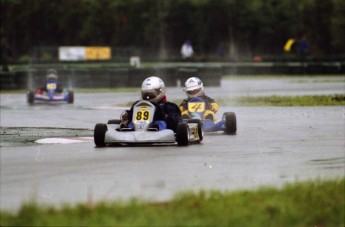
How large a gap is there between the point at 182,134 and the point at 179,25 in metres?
60.7

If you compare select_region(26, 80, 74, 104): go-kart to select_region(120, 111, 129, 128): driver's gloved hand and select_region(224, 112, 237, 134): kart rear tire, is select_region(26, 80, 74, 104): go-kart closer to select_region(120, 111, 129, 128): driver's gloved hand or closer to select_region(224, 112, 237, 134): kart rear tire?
select_region(224, 112, 237, 134): kart rear tire

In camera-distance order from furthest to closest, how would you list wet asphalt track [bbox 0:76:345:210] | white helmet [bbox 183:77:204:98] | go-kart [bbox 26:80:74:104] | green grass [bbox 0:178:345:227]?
go-kart [bbox 26:80:74:104]
white helmet [bbox 183:77:204:98]
wet asphalt track [bbox 0:76:345:210]
green grass [bbox 0:178:345:227]

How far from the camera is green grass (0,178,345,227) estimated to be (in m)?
7.65

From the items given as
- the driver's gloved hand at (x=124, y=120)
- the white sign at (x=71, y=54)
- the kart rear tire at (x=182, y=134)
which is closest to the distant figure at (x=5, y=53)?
the white sign at (x=71, y=54)

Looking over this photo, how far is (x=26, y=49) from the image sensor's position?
82500 mm

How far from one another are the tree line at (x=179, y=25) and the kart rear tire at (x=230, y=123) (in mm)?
49081

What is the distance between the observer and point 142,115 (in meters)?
14.8

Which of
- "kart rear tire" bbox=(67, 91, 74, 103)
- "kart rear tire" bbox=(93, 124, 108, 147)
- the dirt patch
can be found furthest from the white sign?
"kart rear tire" bbox=(93, 124, 108, 147)

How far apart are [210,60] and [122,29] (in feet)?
78.0

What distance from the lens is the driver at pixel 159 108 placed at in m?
14.9

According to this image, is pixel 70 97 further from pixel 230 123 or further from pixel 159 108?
pixel 159 108

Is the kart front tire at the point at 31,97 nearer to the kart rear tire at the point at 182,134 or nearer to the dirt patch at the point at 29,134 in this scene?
the dirt patch at the point at 29,134

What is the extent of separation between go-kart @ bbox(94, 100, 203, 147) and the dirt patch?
148 cm

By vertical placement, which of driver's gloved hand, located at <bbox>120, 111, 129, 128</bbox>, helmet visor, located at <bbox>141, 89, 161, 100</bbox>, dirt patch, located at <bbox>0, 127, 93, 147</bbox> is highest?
helmet visor, located at <bbox>141, 89, 161, 100</bbox>
